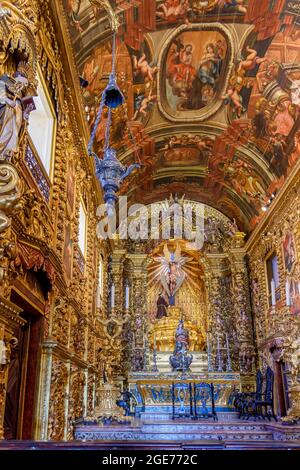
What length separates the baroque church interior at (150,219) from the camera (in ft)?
23.0

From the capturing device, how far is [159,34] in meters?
12.0

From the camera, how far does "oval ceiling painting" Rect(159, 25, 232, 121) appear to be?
40.8 feet

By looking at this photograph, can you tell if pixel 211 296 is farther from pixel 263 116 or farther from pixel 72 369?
pixel 72 369

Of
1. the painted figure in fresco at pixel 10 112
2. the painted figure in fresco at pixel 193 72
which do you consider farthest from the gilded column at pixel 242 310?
the painted figure in fresco at pixel 10 112

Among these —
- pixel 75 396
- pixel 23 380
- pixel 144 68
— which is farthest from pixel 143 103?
pixel 23 380

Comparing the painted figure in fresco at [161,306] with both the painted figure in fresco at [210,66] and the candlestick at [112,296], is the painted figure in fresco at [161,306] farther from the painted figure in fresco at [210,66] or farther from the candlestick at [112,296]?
the painted figure in fresco at [210,66]

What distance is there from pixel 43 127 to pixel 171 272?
591 inches

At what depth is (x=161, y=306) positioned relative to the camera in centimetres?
2272

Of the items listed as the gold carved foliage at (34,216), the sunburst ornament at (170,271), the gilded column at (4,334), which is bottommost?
the gilded column at (4,334)

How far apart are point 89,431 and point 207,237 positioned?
1418 cm

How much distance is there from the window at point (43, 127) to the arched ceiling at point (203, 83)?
2120mm

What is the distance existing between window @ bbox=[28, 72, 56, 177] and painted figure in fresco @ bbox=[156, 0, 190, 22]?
4681 mm

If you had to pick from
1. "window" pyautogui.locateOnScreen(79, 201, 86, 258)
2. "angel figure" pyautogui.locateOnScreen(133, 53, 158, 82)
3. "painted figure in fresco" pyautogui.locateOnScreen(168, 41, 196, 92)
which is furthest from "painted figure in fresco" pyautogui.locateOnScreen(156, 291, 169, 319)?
"angel figure" pyautogui.locateOnScreen(133, 53, 158, 82)
